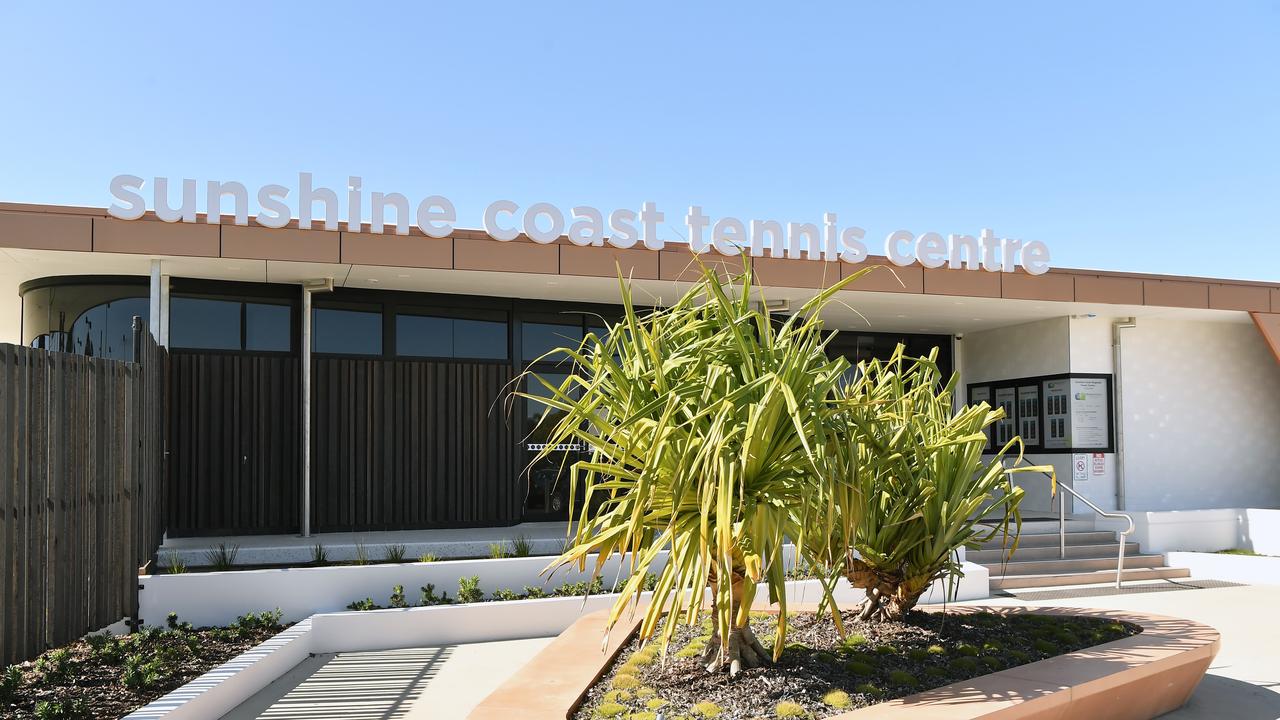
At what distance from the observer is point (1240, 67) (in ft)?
50.0

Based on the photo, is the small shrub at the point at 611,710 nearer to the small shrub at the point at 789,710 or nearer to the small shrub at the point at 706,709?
the small shrub at the point at 706,709

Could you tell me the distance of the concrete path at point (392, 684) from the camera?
561cm

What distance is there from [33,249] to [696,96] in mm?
11806

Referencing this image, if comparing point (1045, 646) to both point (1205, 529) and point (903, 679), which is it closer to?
point (903, 679)

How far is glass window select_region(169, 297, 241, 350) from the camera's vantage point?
10.4m

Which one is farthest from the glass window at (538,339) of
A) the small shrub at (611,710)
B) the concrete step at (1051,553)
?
the small shrub at (611,710)

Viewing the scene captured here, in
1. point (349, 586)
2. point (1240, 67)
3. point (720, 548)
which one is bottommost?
point (349, 586)

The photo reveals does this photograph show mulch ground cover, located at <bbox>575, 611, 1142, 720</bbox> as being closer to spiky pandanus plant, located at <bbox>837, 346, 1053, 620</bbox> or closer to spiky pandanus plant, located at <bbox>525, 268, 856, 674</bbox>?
spiky pandanus plant, located at <bbox>525, 268, 856, 674</bbox>

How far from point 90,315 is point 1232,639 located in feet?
38.7

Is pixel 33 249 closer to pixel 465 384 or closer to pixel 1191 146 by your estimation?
pixel 465 384

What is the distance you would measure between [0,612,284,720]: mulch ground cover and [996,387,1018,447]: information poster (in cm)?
1158

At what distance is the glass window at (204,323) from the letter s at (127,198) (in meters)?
1.93

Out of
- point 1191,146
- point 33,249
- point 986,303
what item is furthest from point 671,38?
point 1191,146

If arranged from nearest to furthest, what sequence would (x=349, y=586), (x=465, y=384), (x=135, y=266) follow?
(x=349, y=586) → (x=135, y=266) → (x=465, y=384)
